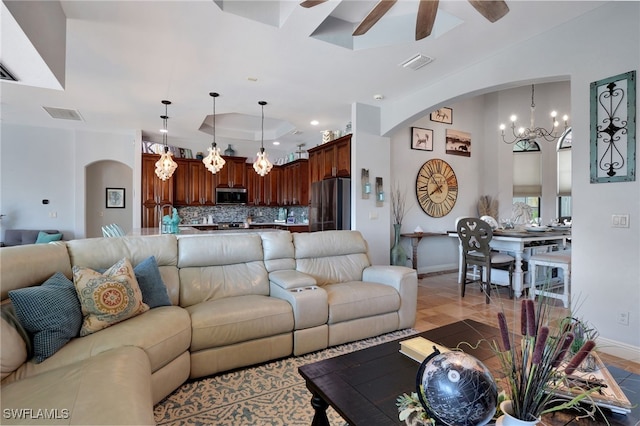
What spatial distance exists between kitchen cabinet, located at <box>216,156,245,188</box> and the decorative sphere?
6.97 meters

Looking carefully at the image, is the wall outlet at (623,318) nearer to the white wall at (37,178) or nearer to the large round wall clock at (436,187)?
the large round wall clock at (436,187)

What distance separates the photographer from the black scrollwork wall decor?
97.3 inches

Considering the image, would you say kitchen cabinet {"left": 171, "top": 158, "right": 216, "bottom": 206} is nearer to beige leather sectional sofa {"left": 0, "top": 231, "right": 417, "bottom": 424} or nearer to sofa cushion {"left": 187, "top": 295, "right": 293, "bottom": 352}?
beige leather sectional sofa {"left": 0, "top": 231, "right": 417, "bottom": 424}

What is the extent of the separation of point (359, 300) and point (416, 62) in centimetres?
273

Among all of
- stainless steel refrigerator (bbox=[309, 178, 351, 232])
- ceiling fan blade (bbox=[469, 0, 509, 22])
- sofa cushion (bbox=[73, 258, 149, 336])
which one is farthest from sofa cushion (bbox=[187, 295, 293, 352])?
stainless steel refrigerator (bbox=[309, 178, 351, 232])

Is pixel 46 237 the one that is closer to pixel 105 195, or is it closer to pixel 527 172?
pixel 105 195

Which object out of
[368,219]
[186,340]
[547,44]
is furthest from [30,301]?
[547,44]

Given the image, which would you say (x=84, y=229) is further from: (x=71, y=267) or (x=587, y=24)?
(x=587, y=24)

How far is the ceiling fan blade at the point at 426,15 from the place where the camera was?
1.83 meters

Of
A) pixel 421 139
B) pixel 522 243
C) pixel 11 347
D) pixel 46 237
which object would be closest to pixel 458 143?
pixel 421 139

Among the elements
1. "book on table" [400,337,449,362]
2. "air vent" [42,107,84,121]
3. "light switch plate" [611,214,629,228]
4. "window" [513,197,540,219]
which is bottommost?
"book on table" [400,337,449,362]

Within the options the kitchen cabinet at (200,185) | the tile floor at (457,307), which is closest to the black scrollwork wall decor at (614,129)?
the tile floor at (457,307)

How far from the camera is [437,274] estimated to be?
19.4 feet

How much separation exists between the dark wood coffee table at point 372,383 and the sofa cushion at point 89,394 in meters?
0.71
